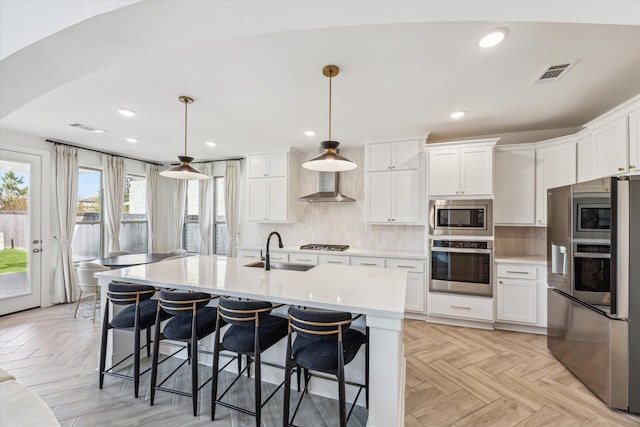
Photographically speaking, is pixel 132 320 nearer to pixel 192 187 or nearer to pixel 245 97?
pixel 245 97

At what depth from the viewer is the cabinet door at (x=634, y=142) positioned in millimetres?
2368

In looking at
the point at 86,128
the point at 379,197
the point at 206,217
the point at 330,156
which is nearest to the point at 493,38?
the point at 330,156

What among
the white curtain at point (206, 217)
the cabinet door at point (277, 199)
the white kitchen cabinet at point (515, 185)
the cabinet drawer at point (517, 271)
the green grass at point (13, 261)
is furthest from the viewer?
the white curtain at point (206, 217)

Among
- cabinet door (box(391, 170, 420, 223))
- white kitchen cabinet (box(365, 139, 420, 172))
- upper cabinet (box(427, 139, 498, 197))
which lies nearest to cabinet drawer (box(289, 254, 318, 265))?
cabinet door (box(391, 170, 420, 223))

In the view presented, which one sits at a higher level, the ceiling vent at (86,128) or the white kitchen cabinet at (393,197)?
the ceiling vent at (86,128)

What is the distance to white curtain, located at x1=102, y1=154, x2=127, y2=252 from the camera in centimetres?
516

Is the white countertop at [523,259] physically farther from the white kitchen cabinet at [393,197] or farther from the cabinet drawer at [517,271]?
the white kitchen cabinet at [393,197]

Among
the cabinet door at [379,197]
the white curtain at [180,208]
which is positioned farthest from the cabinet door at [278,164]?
the white curtain at [180,208]

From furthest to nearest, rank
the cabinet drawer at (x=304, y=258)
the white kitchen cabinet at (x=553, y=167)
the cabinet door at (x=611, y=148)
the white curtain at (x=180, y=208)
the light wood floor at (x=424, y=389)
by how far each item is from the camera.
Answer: the white curtain at (x=180, y=208)
the cabinet drawer at (x=304, y=258)
the white kitchen cabinet at (x=553, y=167)
the cabinet door at (x=611, y=148)
the light wood floor at (x=424, y=389)

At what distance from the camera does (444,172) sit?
12.4ft

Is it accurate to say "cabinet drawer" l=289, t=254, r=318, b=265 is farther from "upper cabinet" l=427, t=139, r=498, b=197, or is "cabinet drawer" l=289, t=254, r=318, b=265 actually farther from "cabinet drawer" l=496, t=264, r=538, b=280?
"cabinet drawer" l=496, t=264, r=538, b=280

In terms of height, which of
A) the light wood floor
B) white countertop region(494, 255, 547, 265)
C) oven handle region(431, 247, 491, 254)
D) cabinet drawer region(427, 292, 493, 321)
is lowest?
the light wood floor

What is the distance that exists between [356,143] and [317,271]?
2.60 meters

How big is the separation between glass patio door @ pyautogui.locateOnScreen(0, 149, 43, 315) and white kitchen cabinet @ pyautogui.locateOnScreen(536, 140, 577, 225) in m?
7.21
